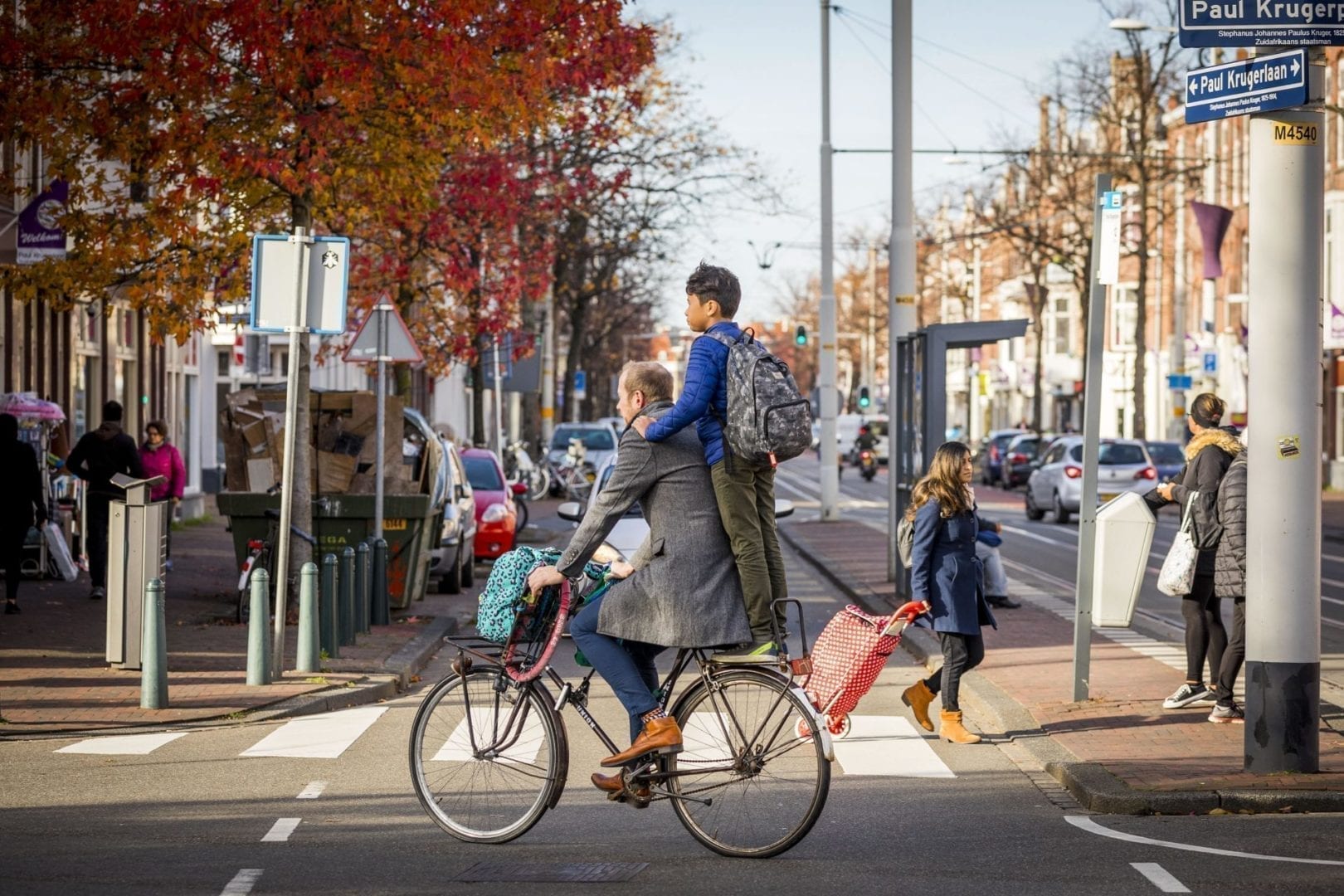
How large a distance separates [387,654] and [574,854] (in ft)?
22.6

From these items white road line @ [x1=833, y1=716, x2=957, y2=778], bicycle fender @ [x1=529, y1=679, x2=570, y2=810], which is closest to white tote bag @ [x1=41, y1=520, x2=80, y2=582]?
white road line @ [x1=833, y1=716, x2=957, y2=778]

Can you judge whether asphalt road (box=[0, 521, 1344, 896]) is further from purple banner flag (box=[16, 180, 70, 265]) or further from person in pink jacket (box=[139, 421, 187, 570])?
person in pink jacket (box=[139, 421, 187, 570])

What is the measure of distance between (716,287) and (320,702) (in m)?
5.24

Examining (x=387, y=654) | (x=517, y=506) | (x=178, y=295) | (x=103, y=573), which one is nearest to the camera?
(x=387, y=654)

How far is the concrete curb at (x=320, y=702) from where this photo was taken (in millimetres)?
10398

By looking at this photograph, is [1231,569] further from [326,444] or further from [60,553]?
[60,553]

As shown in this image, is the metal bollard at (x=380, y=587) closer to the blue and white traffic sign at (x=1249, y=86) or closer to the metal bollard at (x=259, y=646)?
the metal bollard at (x=259, y=646)

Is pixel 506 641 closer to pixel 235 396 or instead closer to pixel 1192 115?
pixel 1192 115

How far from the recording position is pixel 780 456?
276 inches

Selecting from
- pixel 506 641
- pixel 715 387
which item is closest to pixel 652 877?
pixel 506 641

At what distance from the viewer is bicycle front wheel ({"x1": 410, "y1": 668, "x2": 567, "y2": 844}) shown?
23.9 feet

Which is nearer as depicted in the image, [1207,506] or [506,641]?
[506,641]

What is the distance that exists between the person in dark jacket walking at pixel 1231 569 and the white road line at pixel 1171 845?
104 inches

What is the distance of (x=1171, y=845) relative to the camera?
7500mm
